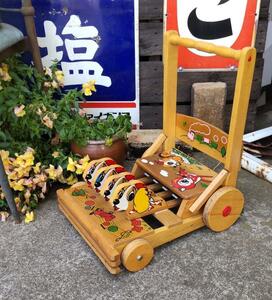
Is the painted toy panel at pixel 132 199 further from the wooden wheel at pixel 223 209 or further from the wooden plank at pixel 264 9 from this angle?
the wooden plank at pixel 264 9

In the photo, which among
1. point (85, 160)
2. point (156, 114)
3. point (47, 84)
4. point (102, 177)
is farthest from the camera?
point (156, 114)

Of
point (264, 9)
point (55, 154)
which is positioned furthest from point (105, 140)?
point (264, 9)

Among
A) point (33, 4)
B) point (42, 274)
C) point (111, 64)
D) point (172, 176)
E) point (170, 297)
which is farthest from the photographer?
point (111, 64)

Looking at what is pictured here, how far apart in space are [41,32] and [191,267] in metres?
1.46

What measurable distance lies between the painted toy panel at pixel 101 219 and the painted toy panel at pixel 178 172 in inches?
9.1

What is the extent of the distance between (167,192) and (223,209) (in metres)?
0.26

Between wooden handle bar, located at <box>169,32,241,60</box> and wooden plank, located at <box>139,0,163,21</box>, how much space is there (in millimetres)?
460

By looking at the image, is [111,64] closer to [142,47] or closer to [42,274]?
[142,47]

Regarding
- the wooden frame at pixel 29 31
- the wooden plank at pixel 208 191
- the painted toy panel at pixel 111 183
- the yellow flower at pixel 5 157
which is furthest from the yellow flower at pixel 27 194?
the wooden plank at pixel 208 191

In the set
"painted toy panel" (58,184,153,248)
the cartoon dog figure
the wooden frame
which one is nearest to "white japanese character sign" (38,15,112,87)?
the wooden frame

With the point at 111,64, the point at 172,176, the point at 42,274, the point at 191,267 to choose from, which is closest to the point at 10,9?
the point at 111,64

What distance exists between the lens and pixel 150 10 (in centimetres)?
198

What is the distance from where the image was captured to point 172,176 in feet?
5.33

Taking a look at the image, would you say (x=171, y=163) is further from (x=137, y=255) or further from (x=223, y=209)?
(x=137, y=255)
